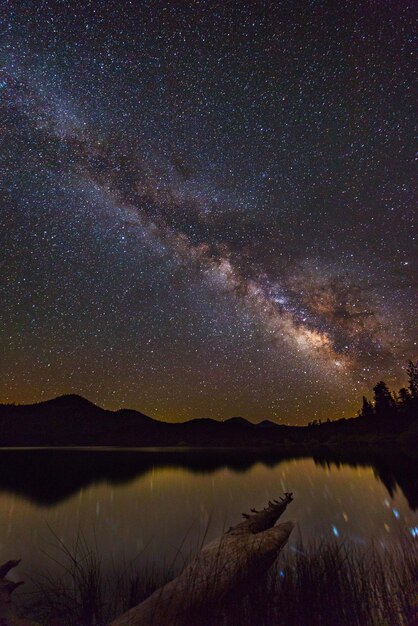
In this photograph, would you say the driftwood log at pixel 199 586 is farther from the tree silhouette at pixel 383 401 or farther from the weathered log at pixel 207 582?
the tree silhouette at pixel 383 401

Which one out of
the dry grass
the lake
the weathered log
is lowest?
the lake

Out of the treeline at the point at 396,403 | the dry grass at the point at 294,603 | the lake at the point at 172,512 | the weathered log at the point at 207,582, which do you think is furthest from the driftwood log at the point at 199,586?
the treeline at the point at 396,403

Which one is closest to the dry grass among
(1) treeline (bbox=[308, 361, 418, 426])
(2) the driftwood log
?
(2) the driftwood log

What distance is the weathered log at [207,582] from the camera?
5609 mm

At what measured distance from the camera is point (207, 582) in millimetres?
6109

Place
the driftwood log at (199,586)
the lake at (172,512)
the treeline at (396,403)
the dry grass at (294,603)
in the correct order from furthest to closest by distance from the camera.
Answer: the treeline at (396,403)
the lake at (172,512)
the dry grass at (294,603)
the driftwood log at (199,586)

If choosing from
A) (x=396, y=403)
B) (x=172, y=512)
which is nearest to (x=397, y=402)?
(x=396, y=403)

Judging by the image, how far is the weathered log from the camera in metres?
5.61

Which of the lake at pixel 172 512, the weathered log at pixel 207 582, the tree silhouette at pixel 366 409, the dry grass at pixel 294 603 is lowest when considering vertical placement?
the lake at pixel 172 512

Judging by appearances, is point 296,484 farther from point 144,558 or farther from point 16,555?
point 16,555

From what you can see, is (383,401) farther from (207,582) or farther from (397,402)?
(207,582)

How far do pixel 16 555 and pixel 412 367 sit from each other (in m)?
110

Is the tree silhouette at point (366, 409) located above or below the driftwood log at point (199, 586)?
above

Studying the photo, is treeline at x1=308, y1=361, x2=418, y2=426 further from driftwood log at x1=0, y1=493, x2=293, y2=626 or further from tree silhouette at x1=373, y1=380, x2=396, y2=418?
driftwood log at x1=0, y1=493, x2=293, y2=626
